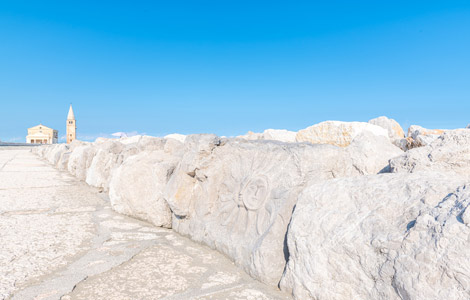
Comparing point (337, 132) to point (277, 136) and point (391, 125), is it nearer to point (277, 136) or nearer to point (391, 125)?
point (277, 136)

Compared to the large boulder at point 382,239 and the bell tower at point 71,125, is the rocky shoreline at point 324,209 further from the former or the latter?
the bell tower at point 71,125

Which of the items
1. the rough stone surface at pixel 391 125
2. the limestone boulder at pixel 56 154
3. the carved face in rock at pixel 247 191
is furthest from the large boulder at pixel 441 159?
the limestone boulder at pixel 56 154

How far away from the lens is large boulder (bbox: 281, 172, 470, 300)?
1443mm

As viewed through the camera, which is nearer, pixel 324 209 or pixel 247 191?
pixel 324 209

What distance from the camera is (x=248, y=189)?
2.79 meters

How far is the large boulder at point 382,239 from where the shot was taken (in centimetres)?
144

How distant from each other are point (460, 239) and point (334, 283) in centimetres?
69

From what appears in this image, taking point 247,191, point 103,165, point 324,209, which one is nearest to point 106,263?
point 247,191

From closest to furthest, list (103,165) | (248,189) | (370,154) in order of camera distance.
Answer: (248,189), (370,154), (103,165)

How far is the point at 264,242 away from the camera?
2312 mm

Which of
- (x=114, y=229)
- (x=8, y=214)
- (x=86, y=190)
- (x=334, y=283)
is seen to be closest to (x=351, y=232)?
(x=334, y=283)

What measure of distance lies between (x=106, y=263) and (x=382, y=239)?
2060mm

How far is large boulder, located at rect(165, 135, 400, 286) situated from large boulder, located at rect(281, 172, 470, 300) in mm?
253

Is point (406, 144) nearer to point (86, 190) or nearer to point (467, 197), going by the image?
point (467, 197)
